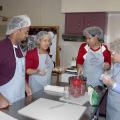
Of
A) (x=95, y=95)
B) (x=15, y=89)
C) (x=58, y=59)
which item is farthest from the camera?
(x=58, y=59)

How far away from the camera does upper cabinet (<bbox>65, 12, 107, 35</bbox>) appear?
317 centimetres

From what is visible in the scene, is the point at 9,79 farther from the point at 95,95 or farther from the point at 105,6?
the point at 105,6

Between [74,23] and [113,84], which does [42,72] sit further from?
[74,23]

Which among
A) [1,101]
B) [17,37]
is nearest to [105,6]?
[17,37]

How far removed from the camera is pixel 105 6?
3039 millimetres

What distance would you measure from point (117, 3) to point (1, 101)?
7.03ft

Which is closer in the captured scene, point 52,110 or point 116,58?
point 52,110

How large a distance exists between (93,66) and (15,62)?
→ 47.5 inches

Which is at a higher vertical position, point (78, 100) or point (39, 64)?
point (39, 64)

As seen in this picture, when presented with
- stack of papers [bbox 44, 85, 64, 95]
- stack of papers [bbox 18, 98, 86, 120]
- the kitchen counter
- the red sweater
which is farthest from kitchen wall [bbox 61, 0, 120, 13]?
stack of papers [bbox 18, 98, 86, 120]

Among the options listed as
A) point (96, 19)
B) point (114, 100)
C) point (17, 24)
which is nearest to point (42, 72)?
point (17, 24)

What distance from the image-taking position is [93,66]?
2.69 meters

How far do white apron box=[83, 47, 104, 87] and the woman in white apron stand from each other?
3.50 ft

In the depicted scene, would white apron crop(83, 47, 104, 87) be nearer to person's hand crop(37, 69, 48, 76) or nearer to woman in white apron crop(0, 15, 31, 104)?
person's hand crop(37, 69, 48, 76)
